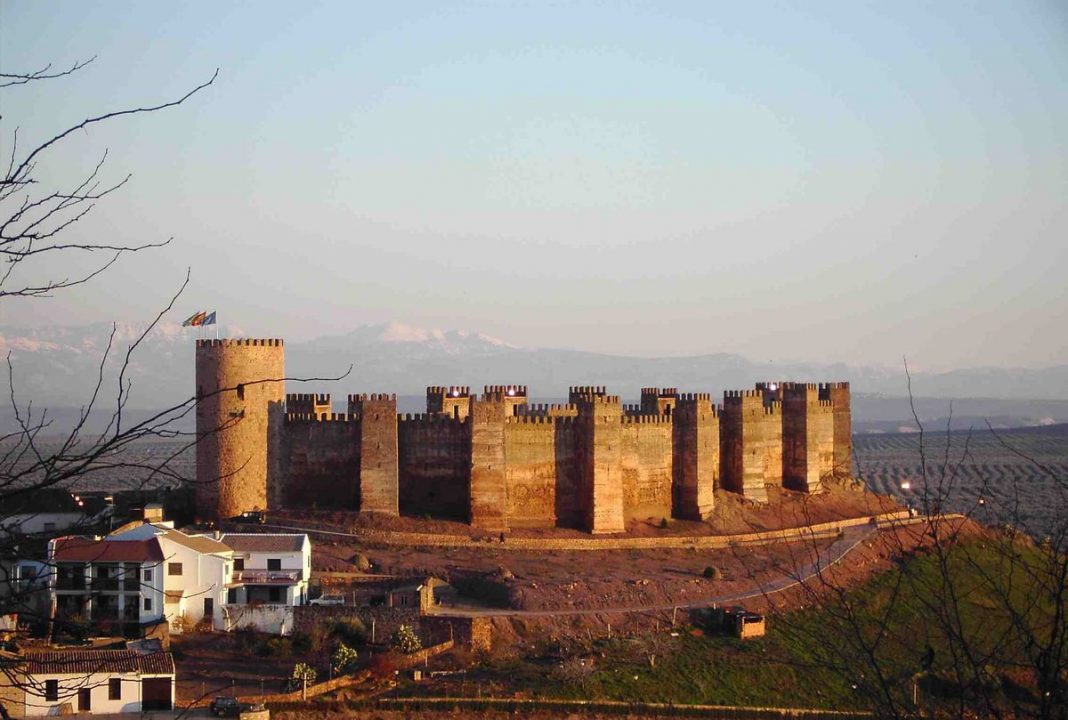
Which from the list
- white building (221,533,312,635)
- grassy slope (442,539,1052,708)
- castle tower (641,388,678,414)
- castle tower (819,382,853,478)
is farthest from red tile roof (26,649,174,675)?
castle tower (819,382,853,478)

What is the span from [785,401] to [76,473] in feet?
140

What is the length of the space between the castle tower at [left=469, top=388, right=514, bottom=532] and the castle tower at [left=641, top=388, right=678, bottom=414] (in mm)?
7589

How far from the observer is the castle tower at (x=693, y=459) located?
4184 centimetres

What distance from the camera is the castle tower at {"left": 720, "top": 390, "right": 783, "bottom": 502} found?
45.3m

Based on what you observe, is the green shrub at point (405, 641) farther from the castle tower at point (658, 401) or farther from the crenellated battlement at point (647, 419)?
the castle tower at point (658, 401)

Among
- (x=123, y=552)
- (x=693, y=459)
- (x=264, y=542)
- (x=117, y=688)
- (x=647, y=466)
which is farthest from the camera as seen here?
(x=693, y=459)

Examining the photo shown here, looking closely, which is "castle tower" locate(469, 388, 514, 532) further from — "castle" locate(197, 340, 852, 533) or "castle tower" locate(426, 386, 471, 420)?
"castle tower" locate(426, 386, 471, 420)

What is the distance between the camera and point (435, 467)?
38656 mm

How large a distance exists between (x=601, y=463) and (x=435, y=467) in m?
4.72

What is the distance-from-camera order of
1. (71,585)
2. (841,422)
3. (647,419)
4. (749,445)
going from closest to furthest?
(71,585) < (647,419) < (749,445) < (841,422)

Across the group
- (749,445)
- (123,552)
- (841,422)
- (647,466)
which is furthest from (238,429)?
(841,422)

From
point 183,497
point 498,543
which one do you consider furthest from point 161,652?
point 183,497

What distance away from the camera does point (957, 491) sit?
92.1 metres

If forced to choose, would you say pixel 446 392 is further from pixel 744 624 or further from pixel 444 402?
pixel 744 624
